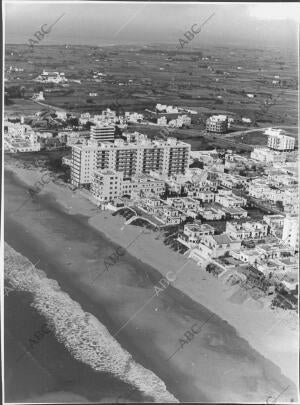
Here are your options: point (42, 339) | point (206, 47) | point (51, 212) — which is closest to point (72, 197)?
point (51, 212)

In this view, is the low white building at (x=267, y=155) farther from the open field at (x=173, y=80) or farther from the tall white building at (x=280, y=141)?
the open field at (x=173, y=80)

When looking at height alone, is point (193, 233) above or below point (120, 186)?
below

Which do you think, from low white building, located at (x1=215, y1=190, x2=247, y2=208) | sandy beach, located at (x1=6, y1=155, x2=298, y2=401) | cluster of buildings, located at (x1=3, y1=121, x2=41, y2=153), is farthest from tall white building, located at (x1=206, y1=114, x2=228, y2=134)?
cluster of buildings, located at (x1=3, y1=121, x2=41, y2=153)

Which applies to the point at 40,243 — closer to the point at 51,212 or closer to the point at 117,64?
the point at 51,212

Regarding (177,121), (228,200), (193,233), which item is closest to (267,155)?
(228,200)

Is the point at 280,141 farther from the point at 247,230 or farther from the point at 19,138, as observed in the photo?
the point at 19,138

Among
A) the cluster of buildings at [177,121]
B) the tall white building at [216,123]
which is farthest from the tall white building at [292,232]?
the cluster of buildings at [177,121]
